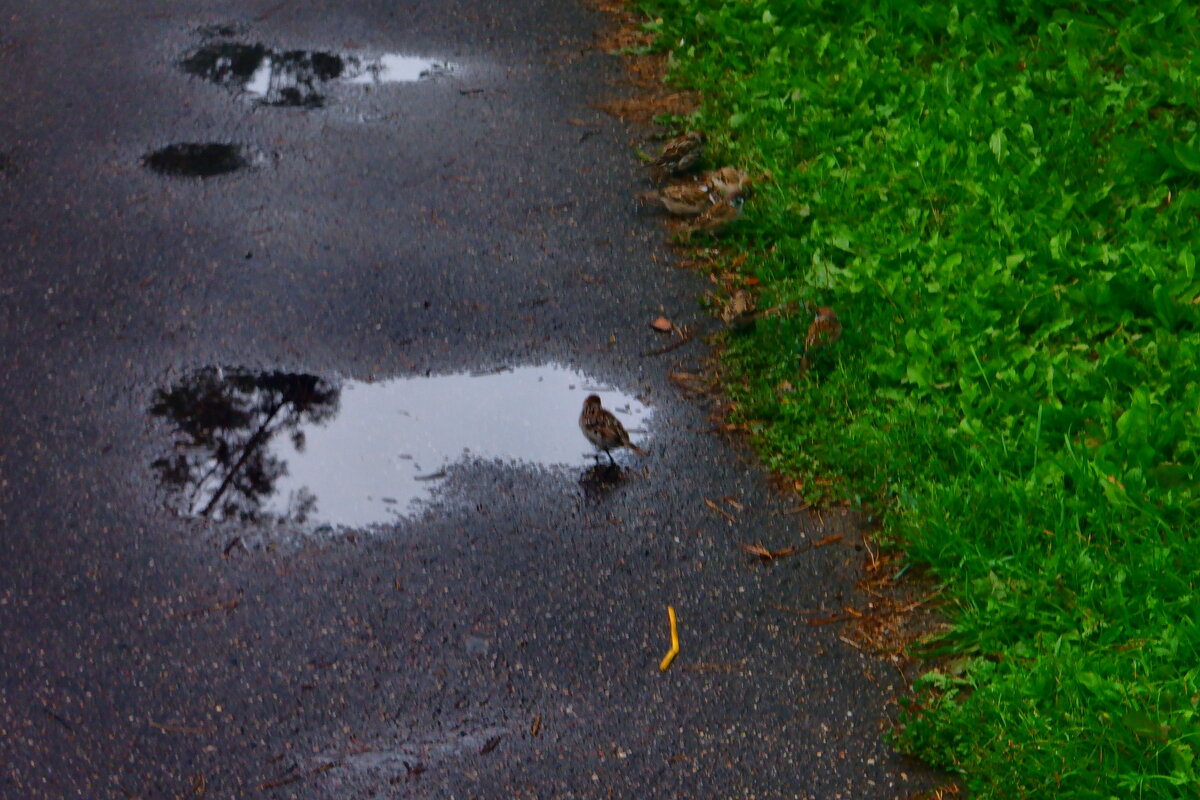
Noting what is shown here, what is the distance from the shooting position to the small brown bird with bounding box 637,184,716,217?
6039 millimetres

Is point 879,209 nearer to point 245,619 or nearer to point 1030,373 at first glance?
point 1030,373

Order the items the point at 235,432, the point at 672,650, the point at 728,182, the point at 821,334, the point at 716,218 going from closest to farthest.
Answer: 1. the point at 672,650
2. the point at 235,432
3. the point at 821,334
4. the point at 716,218
5. the point at 728,182

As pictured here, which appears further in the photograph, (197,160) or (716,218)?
(197,160)

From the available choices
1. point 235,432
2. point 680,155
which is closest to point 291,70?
point 680,155

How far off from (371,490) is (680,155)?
300cm

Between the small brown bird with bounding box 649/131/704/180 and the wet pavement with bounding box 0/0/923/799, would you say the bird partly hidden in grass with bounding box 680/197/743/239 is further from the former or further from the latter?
the small brown bird with bounding box 649/131/704/180

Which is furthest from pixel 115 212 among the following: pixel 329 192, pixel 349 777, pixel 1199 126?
pixel 1199 126

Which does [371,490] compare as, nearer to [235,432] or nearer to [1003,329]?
[235,432]

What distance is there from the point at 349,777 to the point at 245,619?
2.55ft

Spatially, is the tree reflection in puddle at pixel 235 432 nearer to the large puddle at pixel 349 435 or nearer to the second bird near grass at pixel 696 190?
the large puddle at pixel 349 435

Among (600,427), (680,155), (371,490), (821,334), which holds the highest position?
(680,155)

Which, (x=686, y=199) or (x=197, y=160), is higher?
(x=686, y=199)

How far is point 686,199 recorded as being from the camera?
6.09 meters

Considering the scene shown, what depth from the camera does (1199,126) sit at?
6.11 metres
